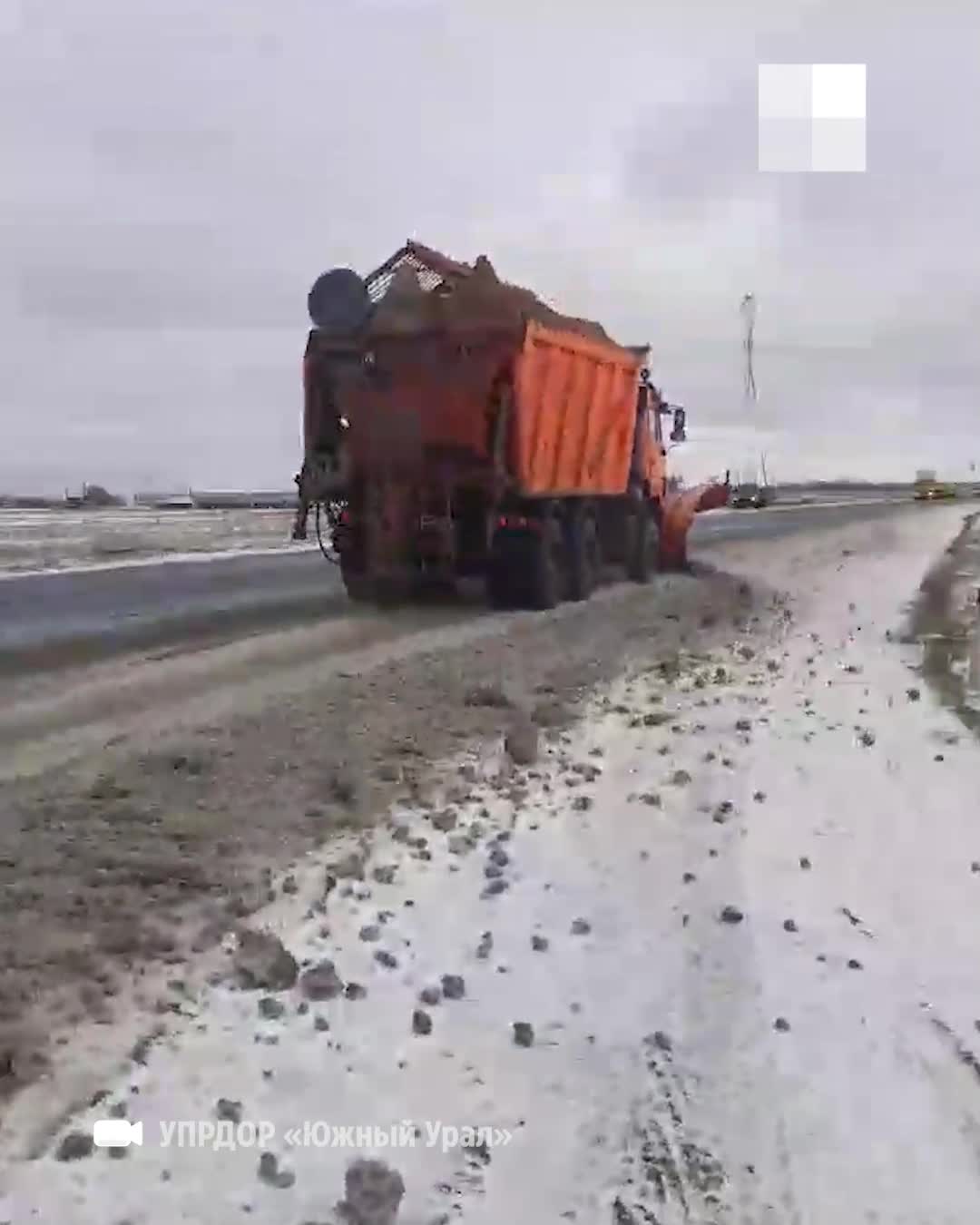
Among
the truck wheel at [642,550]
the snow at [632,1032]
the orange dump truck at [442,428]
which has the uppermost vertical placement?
the orange dump truck at [442,428]

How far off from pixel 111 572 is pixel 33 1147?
2051 centimetres

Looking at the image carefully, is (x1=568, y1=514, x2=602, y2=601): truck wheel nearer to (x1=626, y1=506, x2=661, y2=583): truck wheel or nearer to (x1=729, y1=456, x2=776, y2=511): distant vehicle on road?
(x1=626, y1=506, x2=661, y2=583): truck wheel

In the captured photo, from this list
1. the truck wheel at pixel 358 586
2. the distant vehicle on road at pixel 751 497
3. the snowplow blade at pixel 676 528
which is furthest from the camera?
the distant vehicle on road at pixel 751 497

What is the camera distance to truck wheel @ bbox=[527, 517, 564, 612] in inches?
694

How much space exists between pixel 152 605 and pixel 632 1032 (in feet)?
46.2

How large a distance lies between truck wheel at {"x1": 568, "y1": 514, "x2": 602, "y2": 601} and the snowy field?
406 inches

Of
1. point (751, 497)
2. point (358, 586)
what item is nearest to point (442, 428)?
point (358, 586)

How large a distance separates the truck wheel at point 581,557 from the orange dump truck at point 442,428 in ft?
0.43

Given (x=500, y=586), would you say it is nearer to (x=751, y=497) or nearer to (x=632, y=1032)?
(x=632, y=1032)

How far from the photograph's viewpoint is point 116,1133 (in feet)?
12.8

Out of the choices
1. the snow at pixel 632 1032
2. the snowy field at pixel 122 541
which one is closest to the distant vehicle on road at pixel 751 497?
the snowy field at pixel 122 541

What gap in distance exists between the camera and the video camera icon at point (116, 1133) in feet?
12.6

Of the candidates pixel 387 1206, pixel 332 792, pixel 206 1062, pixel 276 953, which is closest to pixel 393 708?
pixel 332 792

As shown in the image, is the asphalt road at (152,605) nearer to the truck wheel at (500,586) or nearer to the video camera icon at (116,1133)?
the truck wheel at (500,586)
